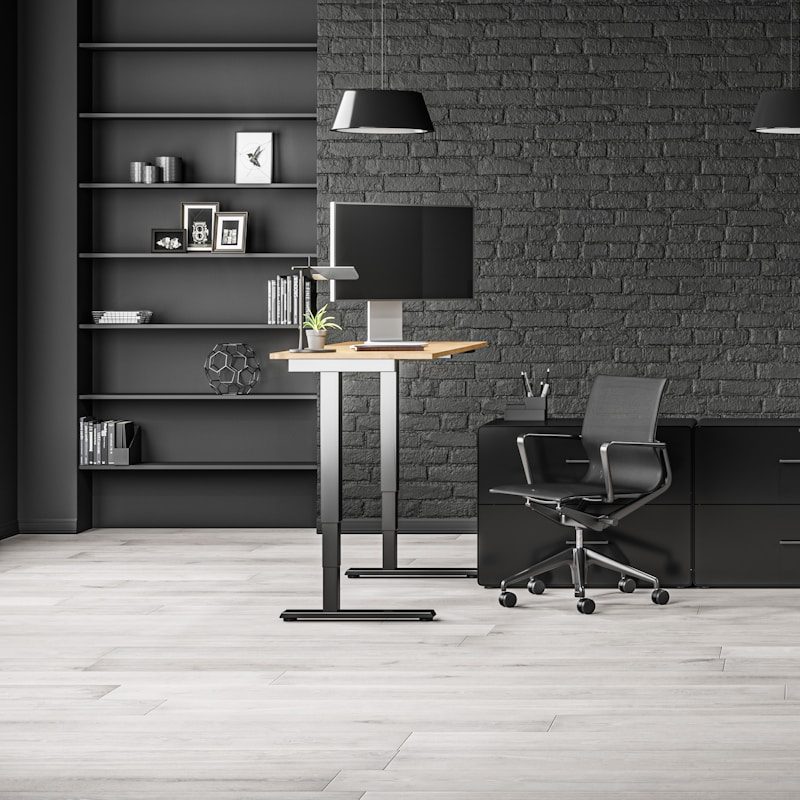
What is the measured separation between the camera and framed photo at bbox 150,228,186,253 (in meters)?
6.72

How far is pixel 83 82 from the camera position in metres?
Answer: 6.72

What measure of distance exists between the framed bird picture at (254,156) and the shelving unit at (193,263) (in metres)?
0.08

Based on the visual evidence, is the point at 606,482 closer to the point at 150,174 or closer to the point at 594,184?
the point at 594,184

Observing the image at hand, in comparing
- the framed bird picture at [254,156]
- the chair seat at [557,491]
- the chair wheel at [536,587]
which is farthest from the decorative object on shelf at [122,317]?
the chair wheel at [536,587]

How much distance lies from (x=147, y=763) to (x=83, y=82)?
455 cm

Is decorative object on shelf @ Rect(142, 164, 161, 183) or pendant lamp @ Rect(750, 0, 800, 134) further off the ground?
pendant lamp @ Rect(750, 0, 800, 134)

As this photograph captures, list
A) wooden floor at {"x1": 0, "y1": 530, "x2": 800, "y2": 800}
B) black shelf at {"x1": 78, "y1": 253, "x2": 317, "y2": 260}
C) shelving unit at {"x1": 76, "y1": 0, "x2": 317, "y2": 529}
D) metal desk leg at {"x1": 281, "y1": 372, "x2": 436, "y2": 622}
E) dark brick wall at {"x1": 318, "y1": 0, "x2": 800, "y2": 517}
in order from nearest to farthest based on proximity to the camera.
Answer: wooden floor at {"x1": 0, "y1": 530, "x2": 800, "y2": 800}
metal desk leg at {"x1": 281, "y1": 372, "x2": 436, "y2": 622}
dark brick wall at {"x1": 318, "y1": 0, "x2": 800, "y2": 517}
black shelf at {"x1": 78, "y1": 253, "x2": 317, "y2": 260}
shelving unit at {"x1": 76, "y1": 0, "x2": 317, "y2": 529}

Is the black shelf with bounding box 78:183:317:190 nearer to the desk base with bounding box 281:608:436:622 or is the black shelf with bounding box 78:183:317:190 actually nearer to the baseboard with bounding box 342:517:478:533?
the baseboard with bounding box 342:517:478:533

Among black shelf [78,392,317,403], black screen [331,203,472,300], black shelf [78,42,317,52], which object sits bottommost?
black shelf [78,392,317,403]

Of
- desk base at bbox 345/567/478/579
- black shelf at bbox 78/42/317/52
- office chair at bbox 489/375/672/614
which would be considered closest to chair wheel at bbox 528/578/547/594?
office chair at bbox 489/375/672/614

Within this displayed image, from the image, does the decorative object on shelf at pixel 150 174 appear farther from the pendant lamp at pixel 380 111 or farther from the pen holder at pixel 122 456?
the pendant lamp at pixel 380 111

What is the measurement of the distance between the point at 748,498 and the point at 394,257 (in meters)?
1.70

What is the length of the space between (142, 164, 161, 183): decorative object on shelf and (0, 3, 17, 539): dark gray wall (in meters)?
0.64

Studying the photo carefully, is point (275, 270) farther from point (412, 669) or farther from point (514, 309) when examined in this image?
point (412, 669)
